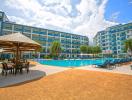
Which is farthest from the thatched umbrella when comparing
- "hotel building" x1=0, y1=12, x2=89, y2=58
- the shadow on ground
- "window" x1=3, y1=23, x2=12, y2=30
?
"window" x1=3, y1=23, x2=12, y2=30

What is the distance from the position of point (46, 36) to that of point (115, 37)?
1654 inches

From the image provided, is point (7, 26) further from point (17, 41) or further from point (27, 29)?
point (17, 41)

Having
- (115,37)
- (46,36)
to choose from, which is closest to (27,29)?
(46,36)

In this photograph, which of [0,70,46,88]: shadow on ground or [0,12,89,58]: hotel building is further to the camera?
[0,12,89,58]: hotel building

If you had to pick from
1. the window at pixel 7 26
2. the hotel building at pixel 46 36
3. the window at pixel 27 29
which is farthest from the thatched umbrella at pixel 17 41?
the window at pixel 27 29

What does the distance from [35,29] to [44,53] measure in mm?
13286

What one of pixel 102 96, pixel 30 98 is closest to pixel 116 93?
pixel 102 96

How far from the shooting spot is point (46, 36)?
62.7 meters

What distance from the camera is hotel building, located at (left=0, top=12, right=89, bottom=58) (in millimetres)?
51325

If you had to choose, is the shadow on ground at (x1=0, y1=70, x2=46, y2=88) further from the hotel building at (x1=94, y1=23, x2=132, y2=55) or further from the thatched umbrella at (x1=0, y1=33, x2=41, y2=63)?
the hotel building at (x1=94, y1=23, x2=132, y2=55)

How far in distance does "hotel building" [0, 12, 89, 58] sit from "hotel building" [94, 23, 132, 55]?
12.7 m

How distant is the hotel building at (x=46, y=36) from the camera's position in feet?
168

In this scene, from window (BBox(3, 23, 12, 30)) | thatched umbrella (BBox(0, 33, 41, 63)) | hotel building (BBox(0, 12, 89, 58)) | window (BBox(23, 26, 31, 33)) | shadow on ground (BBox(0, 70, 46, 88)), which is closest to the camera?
shadow on ground (BBox(0, 70, 46, 88))

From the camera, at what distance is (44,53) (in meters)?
61.1
